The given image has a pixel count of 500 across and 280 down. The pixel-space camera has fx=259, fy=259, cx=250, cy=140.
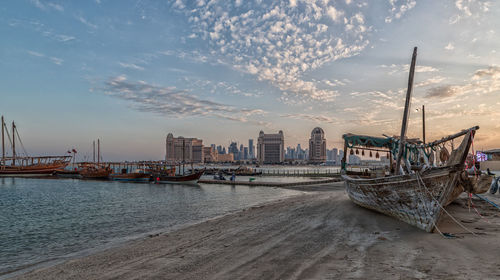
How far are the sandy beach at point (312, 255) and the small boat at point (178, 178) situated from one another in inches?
1433

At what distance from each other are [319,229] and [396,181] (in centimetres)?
333

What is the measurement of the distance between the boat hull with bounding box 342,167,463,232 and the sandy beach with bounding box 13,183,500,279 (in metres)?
0.40

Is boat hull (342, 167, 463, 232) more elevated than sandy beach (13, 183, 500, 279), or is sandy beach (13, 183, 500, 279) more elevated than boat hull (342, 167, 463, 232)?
boat hull (342, 167, 463, 232)

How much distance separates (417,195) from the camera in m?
8.62

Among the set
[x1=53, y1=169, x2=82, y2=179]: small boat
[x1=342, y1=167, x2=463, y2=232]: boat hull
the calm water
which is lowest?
[x1=53, y1=169, x2=82, y2=179]: small boat

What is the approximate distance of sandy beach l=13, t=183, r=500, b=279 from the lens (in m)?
5.47

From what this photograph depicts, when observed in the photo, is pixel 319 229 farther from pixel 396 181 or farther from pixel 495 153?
pixel 495 153

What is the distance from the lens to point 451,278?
486cm

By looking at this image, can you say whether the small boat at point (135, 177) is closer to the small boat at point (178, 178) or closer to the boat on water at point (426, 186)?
the small boat at point (178, 178)

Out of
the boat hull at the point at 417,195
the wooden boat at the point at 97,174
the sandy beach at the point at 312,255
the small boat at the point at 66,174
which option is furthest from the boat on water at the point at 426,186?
the small boat at the point at 66,174

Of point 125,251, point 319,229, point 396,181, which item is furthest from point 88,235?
point 396,181

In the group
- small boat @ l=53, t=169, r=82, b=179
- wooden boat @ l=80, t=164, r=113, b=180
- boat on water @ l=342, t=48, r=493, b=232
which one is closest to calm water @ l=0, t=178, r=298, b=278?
boat on water @ l=342, t=48, r=493, b=232

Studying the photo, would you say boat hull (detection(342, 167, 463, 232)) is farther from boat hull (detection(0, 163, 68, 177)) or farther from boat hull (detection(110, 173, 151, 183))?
boat hull (detection(0, 163, 68, 177))

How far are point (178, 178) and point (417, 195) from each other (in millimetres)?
44485
